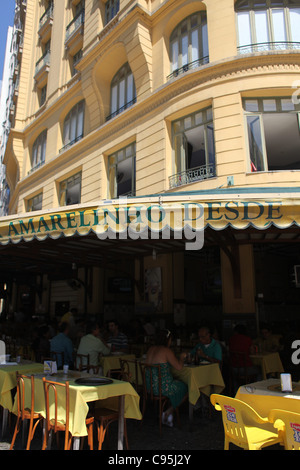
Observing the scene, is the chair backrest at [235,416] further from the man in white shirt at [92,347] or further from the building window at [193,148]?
the building window at [193,148]

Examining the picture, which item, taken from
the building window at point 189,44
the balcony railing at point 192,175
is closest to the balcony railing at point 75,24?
the building window at point 189,44

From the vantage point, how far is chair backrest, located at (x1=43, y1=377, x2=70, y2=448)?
4.32m

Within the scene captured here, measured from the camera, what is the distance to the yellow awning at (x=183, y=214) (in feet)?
17.6

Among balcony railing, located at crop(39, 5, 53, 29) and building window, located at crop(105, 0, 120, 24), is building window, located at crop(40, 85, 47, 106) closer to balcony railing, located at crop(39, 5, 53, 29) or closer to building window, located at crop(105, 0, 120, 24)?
balcony railing, located at crop(39, 5, 53, 29)

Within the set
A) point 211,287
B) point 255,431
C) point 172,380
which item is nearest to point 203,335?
point 172,380

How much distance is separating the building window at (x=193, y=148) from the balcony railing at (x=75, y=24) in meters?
9.84

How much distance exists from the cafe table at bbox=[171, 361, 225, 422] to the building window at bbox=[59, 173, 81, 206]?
35.9 feet

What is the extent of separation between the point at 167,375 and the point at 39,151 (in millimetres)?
16887

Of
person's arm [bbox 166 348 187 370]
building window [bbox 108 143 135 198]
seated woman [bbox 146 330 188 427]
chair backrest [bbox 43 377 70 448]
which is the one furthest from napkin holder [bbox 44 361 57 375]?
building window [bbox 108 143 135 198]

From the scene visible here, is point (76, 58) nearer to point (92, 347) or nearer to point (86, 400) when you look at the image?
point (92, 347)

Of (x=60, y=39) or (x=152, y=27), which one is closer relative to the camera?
(x=152, y=27)

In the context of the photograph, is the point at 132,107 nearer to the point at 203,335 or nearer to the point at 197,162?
the point at 197,162

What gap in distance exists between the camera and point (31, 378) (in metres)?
4.79
